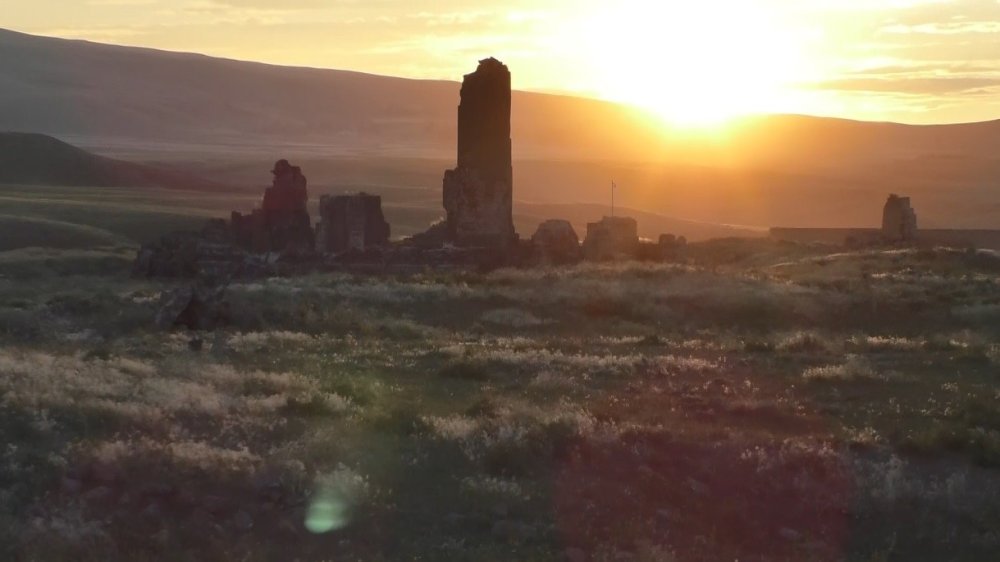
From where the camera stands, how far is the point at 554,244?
45.2 meters

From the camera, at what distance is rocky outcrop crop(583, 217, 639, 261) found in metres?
47.4

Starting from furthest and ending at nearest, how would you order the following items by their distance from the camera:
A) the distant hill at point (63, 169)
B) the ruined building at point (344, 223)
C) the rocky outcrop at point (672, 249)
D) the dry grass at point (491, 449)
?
1. the distant hill at point (63, 169)
2. the rocky outcrop at point (672, 249)
3. the ruined building at point (344, 223)
4. the dry grass at point (491, 449)

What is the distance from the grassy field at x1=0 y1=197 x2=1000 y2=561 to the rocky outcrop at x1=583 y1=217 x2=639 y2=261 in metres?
23.0

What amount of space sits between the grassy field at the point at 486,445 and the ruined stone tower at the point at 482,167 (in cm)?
2072

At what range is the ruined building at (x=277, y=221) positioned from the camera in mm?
48156

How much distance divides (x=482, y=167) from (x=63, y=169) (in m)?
62.4

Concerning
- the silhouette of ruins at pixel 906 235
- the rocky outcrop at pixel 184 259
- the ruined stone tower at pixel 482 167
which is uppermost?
the ruined stone tower at pixel 482 167

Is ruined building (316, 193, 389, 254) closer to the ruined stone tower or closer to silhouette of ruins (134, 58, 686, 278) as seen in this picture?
silhouette of ruins (134, 58, 686, 278)

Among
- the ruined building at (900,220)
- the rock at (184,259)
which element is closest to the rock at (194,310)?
the rock at (184,259)

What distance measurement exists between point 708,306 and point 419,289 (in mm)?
7312

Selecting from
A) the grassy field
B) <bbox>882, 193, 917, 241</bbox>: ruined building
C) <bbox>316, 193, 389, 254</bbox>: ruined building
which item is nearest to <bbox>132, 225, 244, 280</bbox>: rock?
<bbox>316, 193, 389, 254</bbox>: ruined building

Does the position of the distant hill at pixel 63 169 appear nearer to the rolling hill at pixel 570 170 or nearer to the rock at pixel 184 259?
the rolling hill at pixel 570 170

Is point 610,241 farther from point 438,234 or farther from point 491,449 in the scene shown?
point 491,449

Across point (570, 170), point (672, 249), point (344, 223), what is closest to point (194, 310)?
point (344, 223)
